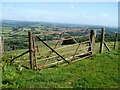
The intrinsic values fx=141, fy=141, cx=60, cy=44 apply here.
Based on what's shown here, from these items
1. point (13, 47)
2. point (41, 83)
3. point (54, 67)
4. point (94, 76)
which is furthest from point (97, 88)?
point (13, 47)

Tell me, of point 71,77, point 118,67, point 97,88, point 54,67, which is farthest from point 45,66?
point 118,67

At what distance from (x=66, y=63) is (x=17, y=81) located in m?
3.36

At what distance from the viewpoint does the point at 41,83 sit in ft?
17.4

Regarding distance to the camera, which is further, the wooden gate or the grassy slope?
the wooden gate

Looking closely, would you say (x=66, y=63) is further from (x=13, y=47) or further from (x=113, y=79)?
(x=13, y=47)

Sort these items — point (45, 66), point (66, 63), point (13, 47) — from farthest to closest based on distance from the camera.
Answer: point (13, 47) → point (66, 63) → point (45, 66)

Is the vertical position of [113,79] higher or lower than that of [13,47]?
lower

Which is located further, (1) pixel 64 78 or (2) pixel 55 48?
(2) pixel 55 48

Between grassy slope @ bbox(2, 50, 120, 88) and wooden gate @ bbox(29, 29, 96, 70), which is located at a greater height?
wooden gate @ bbox(29, 29, 96, 70)

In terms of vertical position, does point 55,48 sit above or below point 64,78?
above

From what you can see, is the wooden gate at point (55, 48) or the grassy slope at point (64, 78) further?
the wooden gate at point (55, 48)

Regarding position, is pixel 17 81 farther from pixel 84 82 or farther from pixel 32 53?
pixel 84 82

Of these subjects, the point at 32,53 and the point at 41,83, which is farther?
the point at 32,53

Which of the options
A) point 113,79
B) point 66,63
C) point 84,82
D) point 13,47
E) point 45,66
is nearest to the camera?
point 84,82
